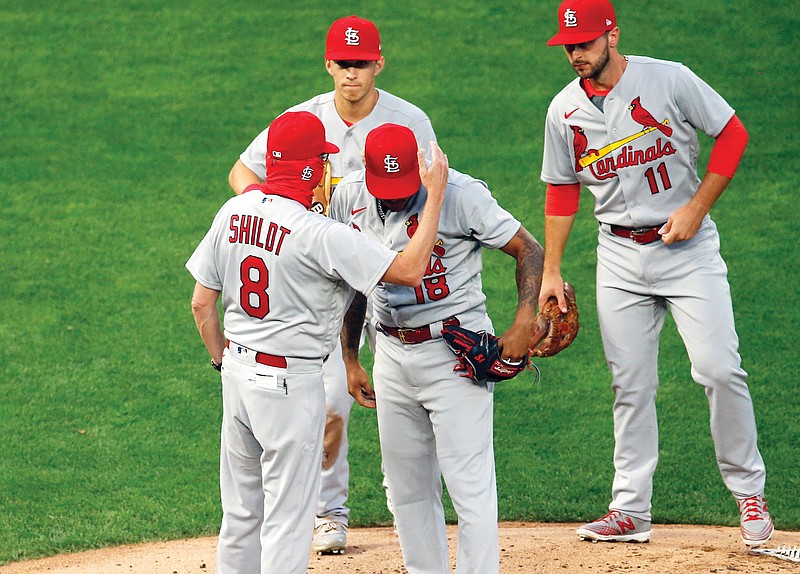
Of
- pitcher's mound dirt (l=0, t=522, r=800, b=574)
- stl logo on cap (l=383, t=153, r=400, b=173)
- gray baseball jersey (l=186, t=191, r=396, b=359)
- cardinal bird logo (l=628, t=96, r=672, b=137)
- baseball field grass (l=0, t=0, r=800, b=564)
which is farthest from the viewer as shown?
baseball field grass (l=0, t=0, r=800, b=564)

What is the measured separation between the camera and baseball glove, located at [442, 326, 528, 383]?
4.13 metres

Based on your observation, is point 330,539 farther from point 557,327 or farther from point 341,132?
point 341,132

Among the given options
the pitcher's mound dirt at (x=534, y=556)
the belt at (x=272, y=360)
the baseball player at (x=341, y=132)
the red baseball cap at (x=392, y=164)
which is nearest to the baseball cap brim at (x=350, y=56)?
the baseball player at (x=341, y=132)

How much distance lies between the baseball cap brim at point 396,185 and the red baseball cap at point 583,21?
1106mm

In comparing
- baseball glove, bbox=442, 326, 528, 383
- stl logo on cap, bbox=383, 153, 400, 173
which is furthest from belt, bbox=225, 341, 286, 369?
stl logo on cap, bbox=383, 153, 400, 173

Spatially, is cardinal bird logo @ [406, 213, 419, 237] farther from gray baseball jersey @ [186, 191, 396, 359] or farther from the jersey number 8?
the jersey number 8

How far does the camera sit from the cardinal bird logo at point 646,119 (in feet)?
16.2

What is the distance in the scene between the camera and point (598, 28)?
484 centimetres

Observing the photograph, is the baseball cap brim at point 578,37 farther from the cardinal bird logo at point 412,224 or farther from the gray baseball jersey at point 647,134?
the cardinal bird logo at point 412,224

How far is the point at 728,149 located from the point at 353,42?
1648 mm

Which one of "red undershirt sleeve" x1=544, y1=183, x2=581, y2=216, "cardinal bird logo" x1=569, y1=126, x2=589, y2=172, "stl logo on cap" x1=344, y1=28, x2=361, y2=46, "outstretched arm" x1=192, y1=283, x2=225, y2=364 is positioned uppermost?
"stl logo on cap" x1=344, y1=28, x2=361, y2=46

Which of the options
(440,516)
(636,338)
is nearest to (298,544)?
(440,516)

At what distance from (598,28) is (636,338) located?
4.30 feet

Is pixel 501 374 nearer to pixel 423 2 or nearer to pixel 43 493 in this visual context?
pixel 43 493
